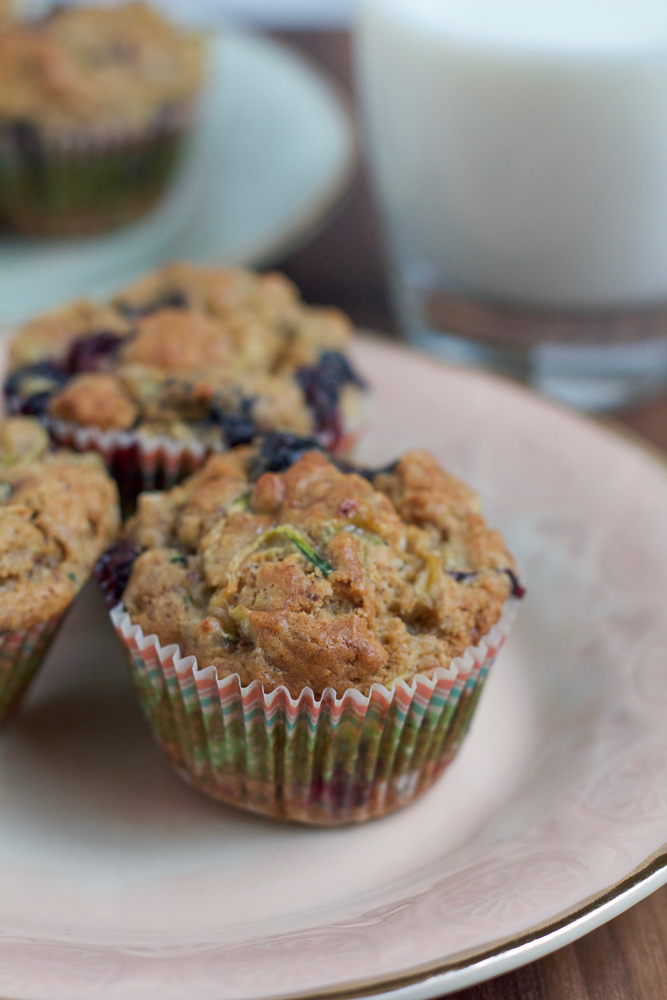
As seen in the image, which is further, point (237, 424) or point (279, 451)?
point (237, 424)

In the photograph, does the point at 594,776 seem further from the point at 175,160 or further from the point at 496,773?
the point at 175,160

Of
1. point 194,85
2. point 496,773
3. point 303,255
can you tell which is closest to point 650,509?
point 496,773

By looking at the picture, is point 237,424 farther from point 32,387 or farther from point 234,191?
point 234,191

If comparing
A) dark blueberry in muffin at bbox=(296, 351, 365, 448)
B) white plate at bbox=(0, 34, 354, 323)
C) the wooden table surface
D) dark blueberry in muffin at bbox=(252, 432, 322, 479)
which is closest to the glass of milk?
the wooden table surface

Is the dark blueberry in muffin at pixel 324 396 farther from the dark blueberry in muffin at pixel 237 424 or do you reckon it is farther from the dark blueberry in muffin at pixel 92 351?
the dark blueberry in muffin at pixel 92 351

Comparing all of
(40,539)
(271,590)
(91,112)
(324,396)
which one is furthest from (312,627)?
(91,112)

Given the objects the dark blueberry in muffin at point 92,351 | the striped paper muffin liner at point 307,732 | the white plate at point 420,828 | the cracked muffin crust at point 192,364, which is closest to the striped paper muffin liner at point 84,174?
the cracked muffin crust at point 192,364
